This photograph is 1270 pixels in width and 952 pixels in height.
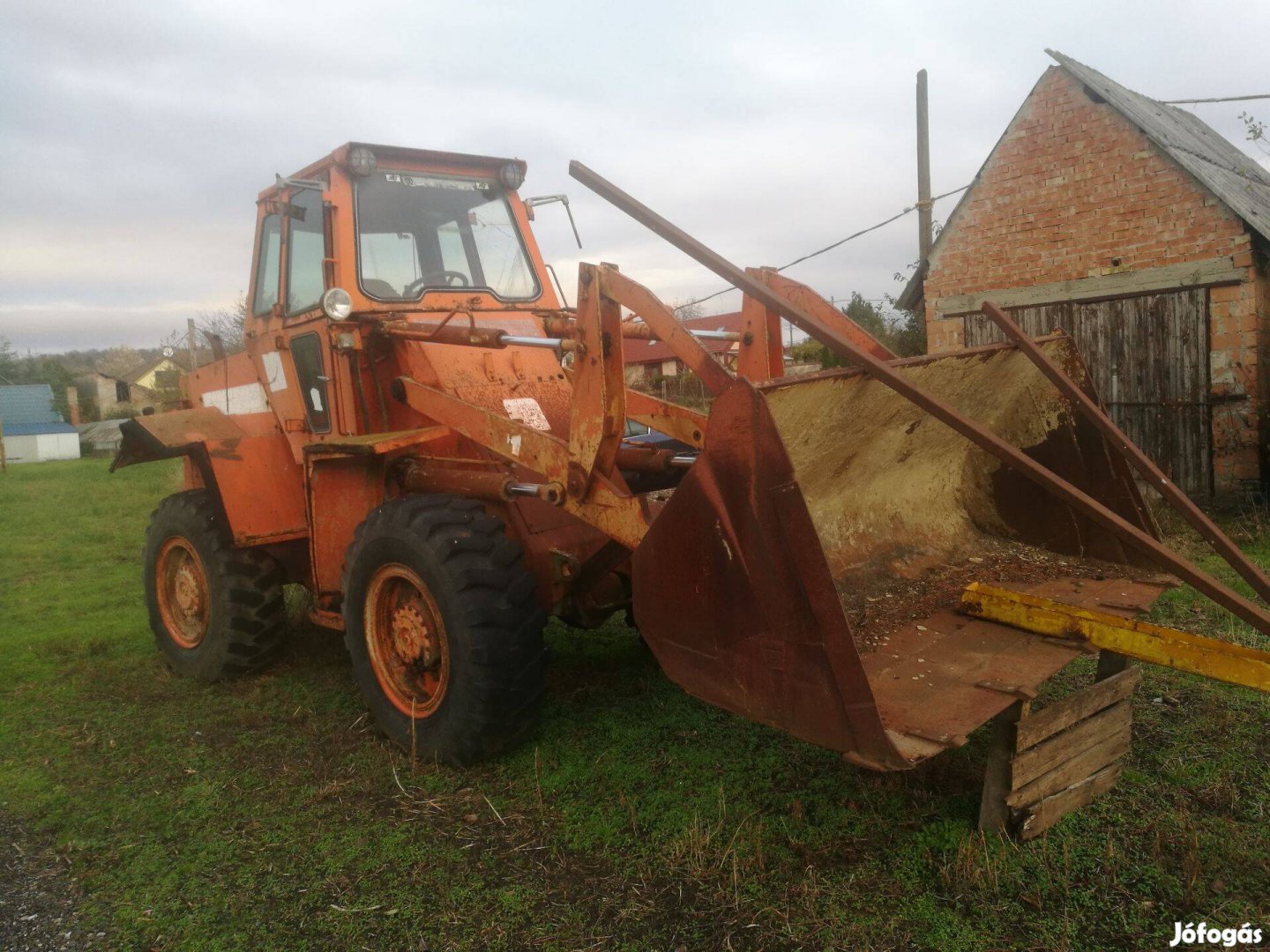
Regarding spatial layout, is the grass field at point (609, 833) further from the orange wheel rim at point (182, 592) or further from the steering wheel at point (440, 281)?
the steering wheel at point (440, 281)

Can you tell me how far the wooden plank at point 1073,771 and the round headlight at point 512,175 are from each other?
406cm

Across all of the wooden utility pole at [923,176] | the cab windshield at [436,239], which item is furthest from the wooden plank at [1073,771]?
the wooden utility pole at [923,176]

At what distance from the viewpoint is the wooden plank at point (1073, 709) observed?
2.88 meters

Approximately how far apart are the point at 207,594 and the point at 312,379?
1.44 meters

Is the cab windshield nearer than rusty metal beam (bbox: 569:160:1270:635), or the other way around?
rusty metal beam (bbox: 569:160:1270:635)

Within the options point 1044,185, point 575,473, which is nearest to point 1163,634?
point 575,473

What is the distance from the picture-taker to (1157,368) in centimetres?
885

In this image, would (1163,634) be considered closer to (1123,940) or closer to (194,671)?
(1123,940)

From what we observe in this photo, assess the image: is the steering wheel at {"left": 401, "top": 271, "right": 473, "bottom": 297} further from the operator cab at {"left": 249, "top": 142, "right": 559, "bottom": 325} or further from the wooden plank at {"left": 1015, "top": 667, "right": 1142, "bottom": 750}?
the wooden plank at {"left": 1015, "top": 667, "right": 1142, "bottom": 750}

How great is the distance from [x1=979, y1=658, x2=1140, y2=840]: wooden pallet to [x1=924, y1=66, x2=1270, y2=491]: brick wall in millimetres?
6498

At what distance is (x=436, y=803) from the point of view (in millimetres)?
3555

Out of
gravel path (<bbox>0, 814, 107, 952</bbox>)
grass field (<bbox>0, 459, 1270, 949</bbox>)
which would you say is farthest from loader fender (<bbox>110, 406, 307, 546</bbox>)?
gravel path (<bbox>0, 814, 107, 952</bbox>)

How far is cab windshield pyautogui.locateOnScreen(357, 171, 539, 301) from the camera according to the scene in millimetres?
4730

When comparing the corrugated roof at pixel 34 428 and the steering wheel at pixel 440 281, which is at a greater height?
the steering wheel at pixel 440 281
